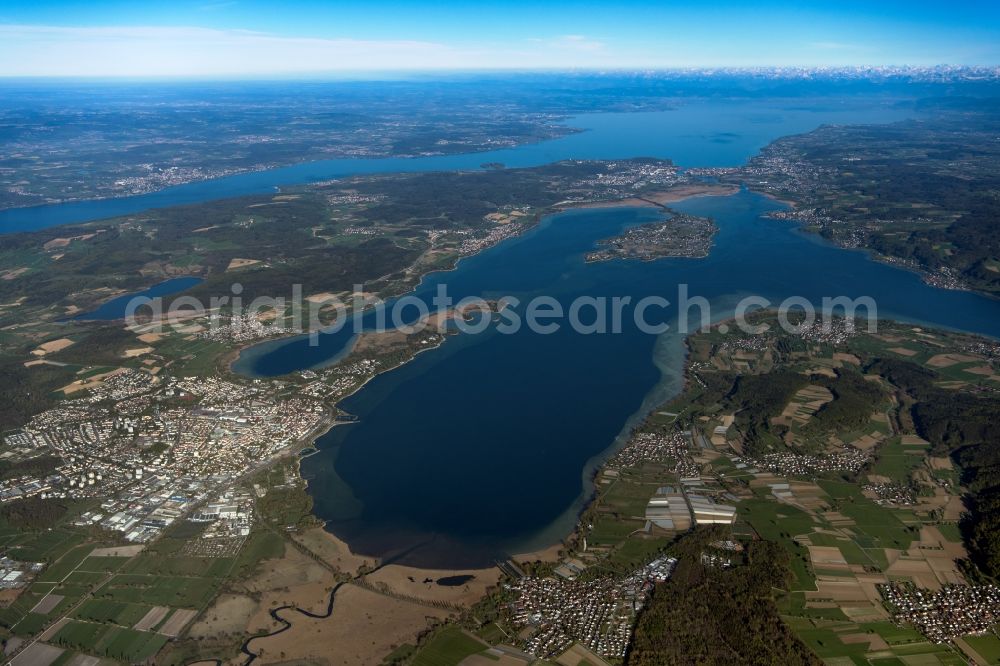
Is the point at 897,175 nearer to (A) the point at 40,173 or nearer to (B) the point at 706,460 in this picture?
(B) the point at 706,460

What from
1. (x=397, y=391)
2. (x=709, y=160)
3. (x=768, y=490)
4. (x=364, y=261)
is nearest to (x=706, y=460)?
(x=768, y=490)

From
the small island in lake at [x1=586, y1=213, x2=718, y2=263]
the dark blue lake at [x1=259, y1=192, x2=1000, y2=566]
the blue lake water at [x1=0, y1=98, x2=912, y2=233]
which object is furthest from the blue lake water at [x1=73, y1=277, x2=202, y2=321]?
the small island in lake at [x1=586, y1=213, x2=718, y2=263]

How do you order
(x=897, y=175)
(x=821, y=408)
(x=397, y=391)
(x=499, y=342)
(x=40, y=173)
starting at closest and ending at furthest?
(x=821, y=408) → (x=397, y=391) → (x=499, y=342) → (x=897, y=175) → (x=40, y=173)

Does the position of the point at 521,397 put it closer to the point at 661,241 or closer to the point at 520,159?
the point at 661,241

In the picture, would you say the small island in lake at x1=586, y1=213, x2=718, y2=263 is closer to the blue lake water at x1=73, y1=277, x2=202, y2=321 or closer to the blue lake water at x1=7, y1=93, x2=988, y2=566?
the blue lake water at x1=7, y1=93, x2=988, y2=566

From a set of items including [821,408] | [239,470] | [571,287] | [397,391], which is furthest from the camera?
[571,287]

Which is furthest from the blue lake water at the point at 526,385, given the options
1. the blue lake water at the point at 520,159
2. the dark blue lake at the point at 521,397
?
the blue lake water at the point at 520,159

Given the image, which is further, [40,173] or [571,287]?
A: [40,173]
